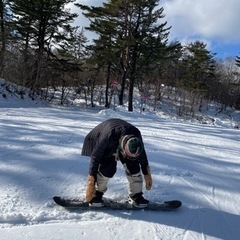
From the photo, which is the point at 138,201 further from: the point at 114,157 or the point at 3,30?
the point at 3,30

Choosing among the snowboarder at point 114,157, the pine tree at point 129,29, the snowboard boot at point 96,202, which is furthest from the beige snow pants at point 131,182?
the pine tree at point 129,29

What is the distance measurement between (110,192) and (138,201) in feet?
1.80

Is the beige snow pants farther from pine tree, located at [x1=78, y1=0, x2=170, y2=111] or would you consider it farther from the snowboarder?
pine tree, located at [x1=78, y1=0, x2=170, y2=111]

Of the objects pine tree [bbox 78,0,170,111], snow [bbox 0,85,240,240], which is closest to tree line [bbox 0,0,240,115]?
pine tree [bbox 78,0,170,111]

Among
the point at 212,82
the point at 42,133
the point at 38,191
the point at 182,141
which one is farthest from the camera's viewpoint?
the point at 212,82

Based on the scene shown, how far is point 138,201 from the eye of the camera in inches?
150

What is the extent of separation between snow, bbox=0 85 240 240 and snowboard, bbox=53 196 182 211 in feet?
0.23

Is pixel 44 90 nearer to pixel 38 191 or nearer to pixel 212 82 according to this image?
pixel 38 191

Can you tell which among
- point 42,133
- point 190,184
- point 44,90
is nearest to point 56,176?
point 190,184

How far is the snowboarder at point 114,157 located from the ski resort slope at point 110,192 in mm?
241

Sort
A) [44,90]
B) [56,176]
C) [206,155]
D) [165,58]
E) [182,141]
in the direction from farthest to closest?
[44,90], [165,58], [182,141], [206,155], [56,176]

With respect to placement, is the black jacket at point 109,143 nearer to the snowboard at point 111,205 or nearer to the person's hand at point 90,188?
the person's hand at point 90,188

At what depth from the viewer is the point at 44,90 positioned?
25.2 m

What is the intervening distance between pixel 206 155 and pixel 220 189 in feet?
6.95
